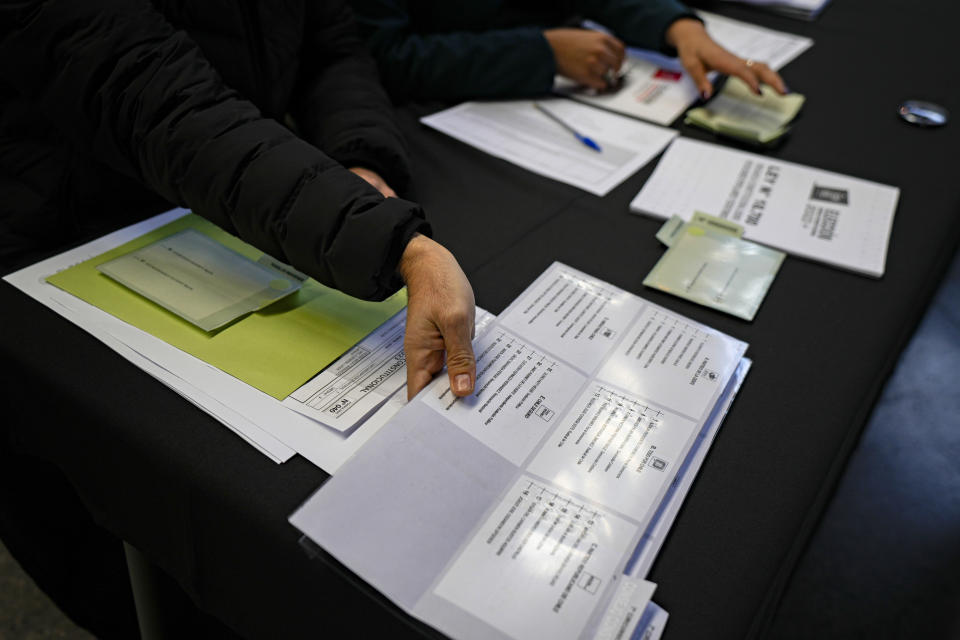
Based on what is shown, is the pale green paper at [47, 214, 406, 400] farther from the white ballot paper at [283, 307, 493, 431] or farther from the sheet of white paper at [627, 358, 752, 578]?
the sheet of white paper at [627, 358, 752, 578]

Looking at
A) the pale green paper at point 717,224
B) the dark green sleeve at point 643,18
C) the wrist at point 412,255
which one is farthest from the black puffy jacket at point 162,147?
the dark green sleeve at point 643,18

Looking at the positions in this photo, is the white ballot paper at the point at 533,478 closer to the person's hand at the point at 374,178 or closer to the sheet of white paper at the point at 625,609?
the sheet of white paper at the point at 625,609

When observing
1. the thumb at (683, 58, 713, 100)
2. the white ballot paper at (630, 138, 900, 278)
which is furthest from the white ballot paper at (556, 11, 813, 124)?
the white ballot paper at (630, 138, 900, 278)

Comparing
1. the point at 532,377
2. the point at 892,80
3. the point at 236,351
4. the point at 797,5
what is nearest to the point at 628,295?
the point at 532,377

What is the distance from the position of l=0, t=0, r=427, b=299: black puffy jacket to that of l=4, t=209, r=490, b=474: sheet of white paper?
11 cm

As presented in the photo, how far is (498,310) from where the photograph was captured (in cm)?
76

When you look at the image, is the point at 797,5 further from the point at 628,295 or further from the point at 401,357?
the point at 401,357

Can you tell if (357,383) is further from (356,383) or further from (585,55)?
(585,55)

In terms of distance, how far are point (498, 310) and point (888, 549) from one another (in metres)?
1.13

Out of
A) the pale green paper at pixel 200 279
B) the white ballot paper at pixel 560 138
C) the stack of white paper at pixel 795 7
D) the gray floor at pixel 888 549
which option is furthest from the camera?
the stack of white paper at pixel 795 7

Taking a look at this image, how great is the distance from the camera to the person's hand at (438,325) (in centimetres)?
62

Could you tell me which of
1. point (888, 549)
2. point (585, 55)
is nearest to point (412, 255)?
point (585, 55)

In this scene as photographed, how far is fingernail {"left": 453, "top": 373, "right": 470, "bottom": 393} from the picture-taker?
0.61 metres

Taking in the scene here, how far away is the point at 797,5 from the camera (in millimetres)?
1629
